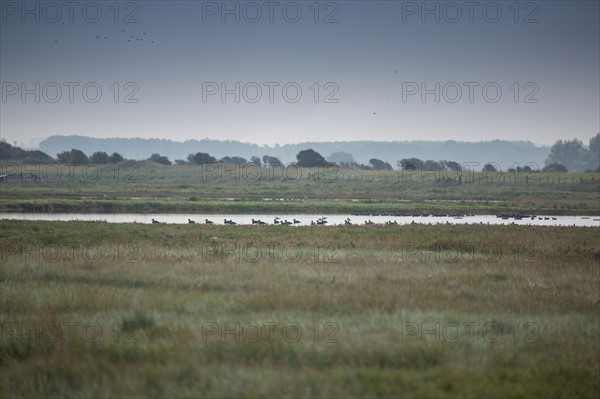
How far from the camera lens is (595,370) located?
9.23m

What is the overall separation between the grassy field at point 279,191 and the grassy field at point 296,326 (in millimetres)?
45330

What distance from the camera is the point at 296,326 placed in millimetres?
10758

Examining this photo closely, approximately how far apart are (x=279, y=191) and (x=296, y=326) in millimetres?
85887

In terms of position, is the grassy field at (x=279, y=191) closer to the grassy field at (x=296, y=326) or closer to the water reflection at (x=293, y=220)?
the water reflection at (x=293, y=220)

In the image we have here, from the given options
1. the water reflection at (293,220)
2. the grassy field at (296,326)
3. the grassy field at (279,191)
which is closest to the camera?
the grassy field at (296,326)

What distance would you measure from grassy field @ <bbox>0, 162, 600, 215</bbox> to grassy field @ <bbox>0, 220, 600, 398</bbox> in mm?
45330

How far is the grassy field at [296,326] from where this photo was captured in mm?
8598

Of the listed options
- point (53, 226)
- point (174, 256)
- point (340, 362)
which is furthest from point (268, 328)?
point (53, 226)

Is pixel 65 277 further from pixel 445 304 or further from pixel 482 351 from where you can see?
pixel 482 351

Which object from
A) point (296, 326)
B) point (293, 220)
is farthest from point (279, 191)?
point (296, 326)

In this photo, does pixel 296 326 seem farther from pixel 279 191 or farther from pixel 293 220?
pixel 279 191

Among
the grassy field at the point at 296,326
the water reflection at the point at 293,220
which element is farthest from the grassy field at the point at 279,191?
the grassy field at the point at 296,326

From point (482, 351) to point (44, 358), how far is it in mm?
7345

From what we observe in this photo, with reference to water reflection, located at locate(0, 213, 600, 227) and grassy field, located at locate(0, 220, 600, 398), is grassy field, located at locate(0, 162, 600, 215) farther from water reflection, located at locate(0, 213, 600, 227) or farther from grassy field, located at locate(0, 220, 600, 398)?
grassy field, located at locate(0, 220, 600, 398)
